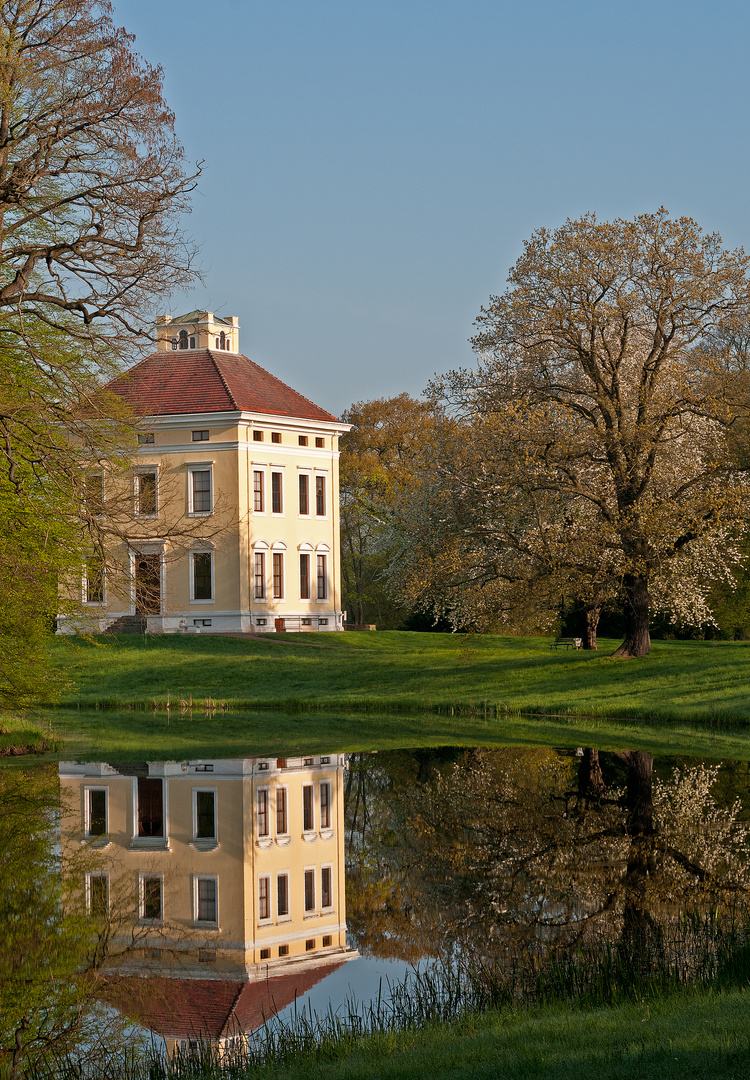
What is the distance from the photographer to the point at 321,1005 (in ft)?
29.8

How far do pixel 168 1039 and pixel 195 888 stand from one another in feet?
15.0

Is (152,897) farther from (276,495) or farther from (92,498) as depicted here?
(276,495)

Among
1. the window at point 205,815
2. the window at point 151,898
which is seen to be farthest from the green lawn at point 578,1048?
the window at point 205,815

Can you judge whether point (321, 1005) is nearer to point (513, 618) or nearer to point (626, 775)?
point (626, 775)

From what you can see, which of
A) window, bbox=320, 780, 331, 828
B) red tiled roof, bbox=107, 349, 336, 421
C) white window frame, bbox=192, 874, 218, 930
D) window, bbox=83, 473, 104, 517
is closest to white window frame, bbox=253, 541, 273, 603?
red tiled roof, bbox=107, 349, 336, 421

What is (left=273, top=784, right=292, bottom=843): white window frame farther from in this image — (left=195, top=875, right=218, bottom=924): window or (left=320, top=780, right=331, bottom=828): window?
(left=195, top=875, right=218, bottom=924): window

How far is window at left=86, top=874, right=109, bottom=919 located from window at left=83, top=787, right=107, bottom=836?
8.73 ft

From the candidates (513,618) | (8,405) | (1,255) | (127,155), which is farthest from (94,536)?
(513,618)

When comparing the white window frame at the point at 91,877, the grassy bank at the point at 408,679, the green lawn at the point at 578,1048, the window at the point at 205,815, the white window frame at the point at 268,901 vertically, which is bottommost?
the white window frame at the point at 268,901

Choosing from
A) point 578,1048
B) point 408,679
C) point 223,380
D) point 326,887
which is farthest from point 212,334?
point 578,1048

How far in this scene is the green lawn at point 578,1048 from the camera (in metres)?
6.27

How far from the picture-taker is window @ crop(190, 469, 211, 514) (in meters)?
52.0

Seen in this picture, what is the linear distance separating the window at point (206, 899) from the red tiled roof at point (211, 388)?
128ft

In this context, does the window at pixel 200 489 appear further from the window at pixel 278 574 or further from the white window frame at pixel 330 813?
the white window frame at pixel 330 813
